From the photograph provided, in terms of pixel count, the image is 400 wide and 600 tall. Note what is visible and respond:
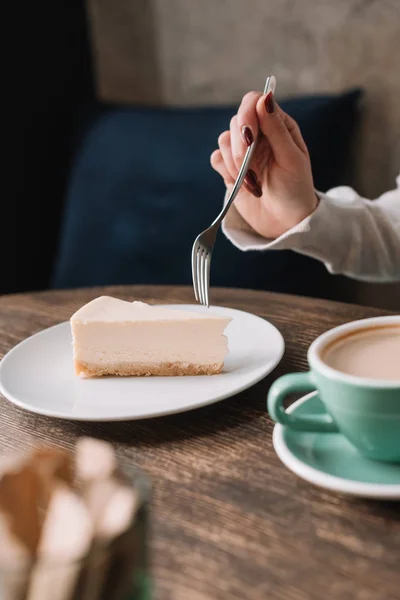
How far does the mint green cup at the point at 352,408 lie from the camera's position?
1.75 ft

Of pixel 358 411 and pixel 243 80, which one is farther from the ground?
pixel 243 80

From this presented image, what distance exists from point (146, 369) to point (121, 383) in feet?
0.12

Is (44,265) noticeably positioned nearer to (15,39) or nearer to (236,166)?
A: (15,39)

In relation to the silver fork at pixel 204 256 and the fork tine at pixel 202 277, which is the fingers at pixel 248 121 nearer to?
the silver fork at pixel 204 256

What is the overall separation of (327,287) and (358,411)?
1287mm

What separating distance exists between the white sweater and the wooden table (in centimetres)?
32

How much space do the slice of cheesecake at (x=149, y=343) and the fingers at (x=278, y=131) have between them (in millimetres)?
303

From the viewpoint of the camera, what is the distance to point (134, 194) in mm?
1891

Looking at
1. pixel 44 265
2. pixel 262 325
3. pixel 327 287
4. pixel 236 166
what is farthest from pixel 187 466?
pixel 44 265

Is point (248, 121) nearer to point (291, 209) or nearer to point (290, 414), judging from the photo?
point (291, 209)

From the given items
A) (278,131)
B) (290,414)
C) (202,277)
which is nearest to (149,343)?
(202,277)

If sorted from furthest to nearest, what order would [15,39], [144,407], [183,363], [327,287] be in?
1. [15,39]
2. [327,287]
3. [183,363]
4. [144,407]

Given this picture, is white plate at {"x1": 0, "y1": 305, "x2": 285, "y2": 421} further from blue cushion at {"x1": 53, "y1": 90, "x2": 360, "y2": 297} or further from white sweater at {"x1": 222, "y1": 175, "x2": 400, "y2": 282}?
blue cushion at {"x1": 53, "y1": 90, "x2": 360, "y2": 297}

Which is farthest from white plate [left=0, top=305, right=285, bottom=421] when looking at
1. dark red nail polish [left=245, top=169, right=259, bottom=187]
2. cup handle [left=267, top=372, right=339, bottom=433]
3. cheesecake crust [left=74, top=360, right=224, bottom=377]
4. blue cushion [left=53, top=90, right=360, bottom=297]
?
blue cushion [left=53, top=90, right=360, bottom=297]
